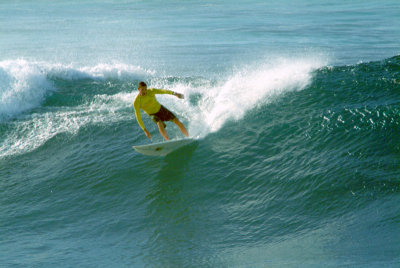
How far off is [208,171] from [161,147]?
117 centimetres

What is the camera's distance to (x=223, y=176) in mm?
8945

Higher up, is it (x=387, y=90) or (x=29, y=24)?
(x=29, y=24)

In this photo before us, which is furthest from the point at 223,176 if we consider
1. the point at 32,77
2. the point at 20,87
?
the point at 32,77

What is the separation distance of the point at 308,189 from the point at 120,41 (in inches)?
1027

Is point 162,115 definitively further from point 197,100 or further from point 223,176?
point 197,100

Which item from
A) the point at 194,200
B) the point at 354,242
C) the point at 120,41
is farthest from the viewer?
the point at 120,41

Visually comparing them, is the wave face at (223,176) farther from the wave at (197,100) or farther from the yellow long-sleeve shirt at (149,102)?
the yellow long-sleeve shirt at (149,102)

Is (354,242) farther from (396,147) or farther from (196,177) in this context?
(196,177)

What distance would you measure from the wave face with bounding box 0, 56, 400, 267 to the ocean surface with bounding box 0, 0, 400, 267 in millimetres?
32

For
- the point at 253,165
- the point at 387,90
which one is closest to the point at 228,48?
the point at 387,90

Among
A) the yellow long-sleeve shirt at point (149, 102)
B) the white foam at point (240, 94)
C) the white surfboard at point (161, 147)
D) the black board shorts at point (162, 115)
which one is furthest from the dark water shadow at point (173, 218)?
the white foam at point (240, 94)

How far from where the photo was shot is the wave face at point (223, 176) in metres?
6.65

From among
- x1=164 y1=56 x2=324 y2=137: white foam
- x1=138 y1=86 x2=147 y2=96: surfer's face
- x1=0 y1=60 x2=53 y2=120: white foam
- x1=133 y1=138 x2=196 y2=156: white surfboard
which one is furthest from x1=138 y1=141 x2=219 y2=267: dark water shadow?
x1=0 y1=60 x2=53 y2=120: white foam

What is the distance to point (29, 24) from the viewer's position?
41.5 meters
